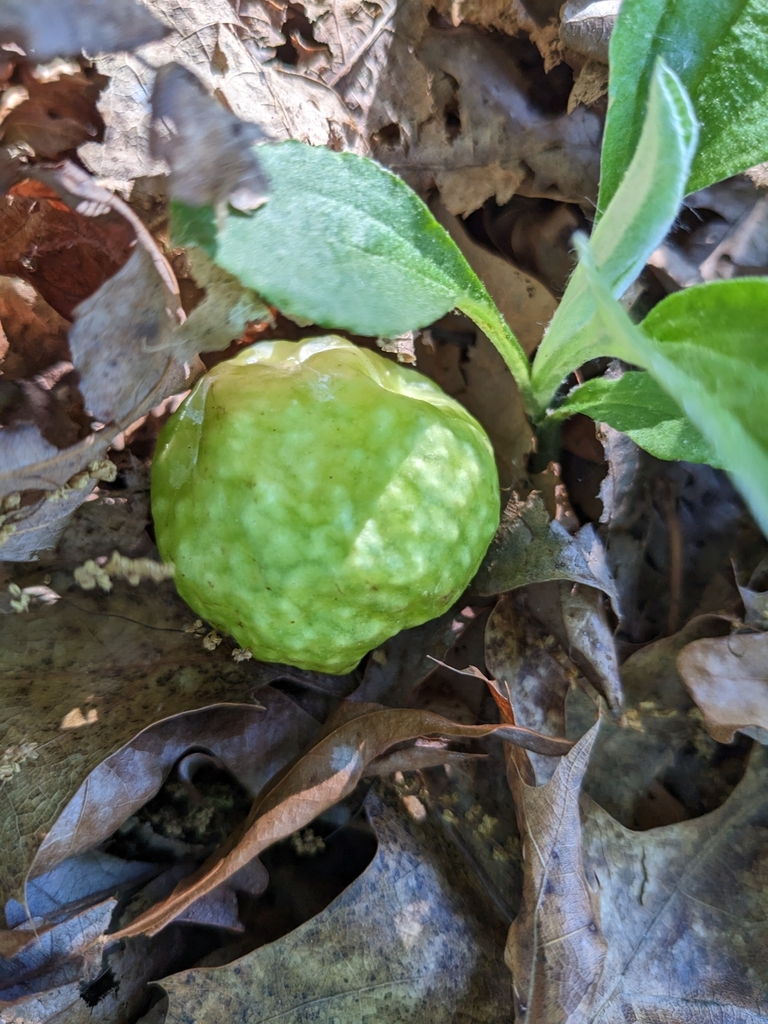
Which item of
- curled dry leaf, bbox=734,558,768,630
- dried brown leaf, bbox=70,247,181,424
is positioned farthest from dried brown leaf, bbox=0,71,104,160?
curled dry leaf, bbox=734,558,768,630

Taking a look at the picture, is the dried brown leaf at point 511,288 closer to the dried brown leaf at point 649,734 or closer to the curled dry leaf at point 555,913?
the dried brown leaf at point 649,734

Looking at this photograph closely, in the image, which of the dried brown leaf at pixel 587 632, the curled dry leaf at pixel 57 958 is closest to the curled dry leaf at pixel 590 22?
the dried brown leaf at pixel 587 632

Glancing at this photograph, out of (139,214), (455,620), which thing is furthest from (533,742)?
(139,214)

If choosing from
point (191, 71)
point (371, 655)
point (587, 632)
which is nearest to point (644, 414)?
point (587, 632)

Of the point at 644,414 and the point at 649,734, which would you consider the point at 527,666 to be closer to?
the point at 649,734

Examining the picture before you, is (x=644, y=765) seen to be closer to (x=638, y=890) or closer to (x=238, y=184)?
(x=638, y=890)
